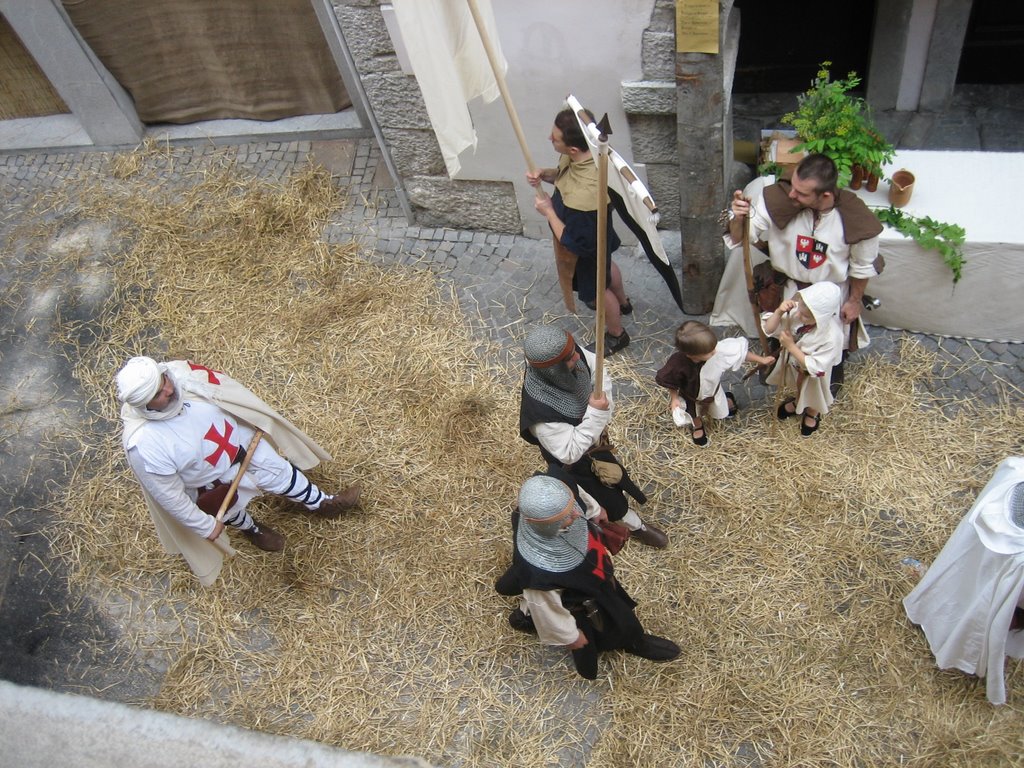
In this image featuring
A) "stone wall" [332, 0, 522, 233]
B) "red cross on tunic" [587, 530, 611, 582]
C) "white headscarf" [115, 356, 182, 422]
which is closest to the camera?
"red cross on tunic" [587, 530, 611, 582]

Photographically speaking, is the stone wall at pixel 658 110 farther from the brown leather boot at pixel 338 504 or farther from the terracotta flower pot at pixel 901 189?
the brown leather boot at pixel 338 504

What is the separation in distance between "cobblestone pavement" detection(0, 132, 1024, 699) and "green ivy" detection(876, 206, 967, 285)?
68 cm

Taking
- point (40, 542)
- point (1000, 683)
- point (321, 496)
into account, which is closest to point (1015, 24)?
point (1000, 683)

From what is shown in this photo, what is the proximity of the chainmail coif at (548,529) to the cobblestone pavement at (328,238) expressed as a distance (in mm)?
2103

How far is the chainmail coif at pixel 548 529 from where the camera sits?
121 inches

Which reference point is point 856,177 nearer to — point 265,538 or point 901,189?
point 901,189

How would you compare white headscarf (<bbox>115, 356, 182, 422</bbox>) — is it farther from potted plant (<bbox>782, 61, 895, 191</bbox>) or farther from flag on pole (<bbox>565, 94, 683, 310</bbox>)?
potted plant (<bbox>782, 61, 895, 191</bbox>)

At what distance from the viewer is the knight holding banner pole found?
445 centimetres

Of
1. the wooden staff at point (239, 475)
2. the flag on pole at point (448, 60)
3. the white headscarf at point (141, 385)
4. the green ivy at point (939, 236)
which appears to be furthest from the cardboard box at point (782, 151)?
the white headscarf at point (141, 385)

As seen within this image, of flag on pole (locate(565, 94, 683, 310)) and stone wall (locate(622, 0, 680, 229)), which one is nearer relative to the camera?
A: flag on pole (locate(565, 94, 683, 310))

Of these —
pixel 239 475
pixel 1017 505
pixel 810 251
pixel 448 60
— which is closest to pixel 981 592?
pixel 1017 505

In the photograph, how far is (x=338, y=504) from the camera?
4.89m

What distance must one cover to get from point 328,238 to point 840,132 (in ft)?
13.0

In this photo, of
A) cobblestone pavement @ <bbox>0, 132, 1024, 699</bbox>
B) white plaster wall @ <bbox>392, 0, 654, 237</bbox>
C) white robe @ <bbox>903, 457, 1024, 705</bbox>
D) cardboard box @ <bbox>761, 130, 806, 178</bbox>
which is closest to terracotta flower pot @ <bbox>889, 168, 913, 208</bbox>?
cardboard box @ <bbox>761, 130, 806, 178</bbox>
